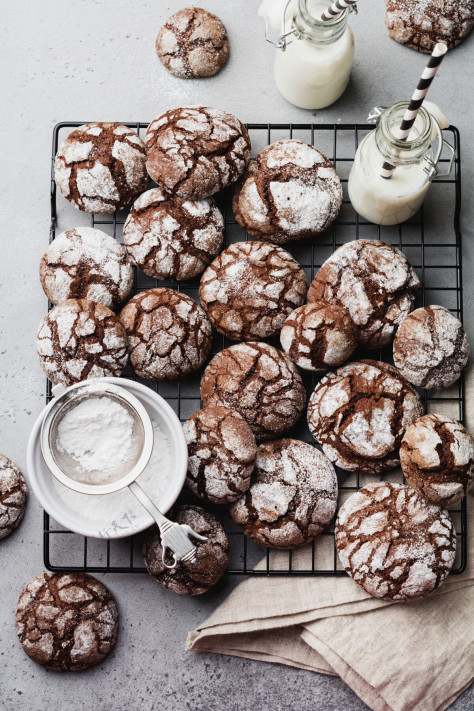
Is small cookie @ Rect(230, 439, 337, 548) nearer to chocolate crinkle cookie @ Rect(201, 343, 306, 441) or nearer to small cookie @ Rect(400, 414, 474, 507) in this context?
chocolate crinkle cookie @ Rect(201, 343, 306, 441)

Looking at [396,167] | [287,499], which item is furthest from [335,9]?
[287,499]

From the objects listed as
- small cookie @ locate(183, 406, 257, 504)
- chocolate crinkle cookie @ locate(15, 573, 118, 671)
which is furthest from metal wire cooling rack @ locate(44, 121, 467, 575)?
small cookie @ locate(183, 406, 257, 504)

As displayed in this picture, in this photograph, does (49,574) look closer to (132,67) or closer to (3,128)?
(3,128)

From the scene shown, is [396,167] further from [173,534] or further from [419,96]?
[173,534]

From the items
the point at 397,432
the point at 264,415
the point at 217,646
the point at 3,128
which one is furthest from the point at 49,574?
the point at 3,128

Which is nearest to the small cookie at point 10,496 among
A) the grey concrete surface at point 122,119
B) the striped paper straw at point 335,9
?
the grey concrete surface at point 122,119

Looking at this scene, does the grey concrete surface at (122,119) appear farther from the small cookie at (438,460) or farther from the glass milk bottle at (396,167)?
the small cookie at (438,460)
